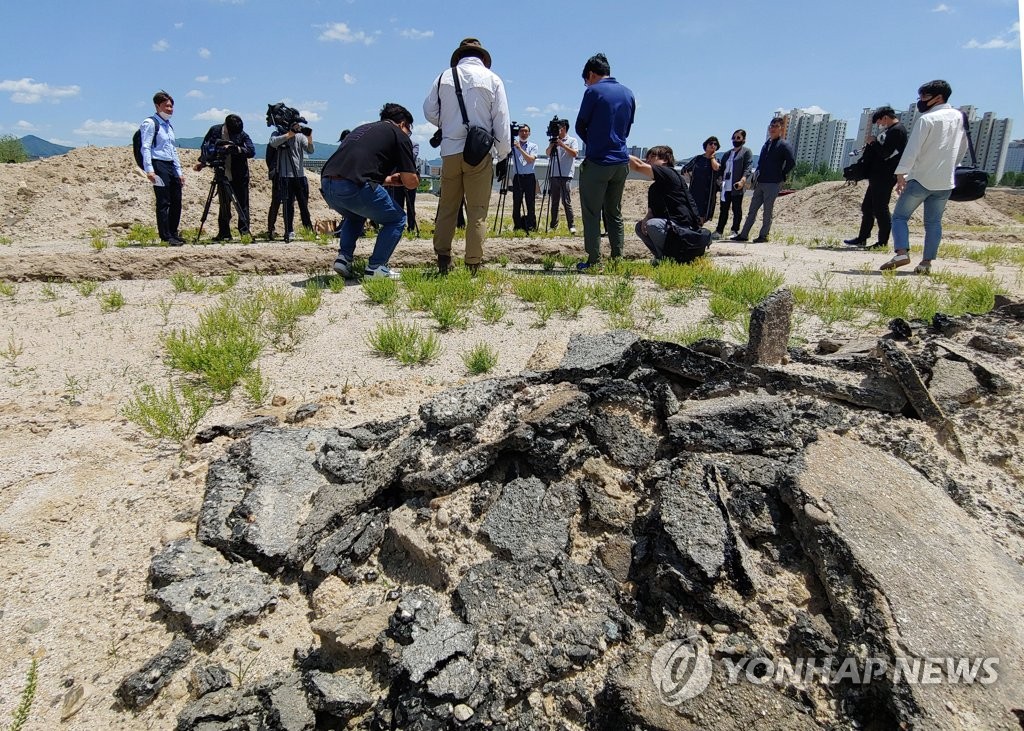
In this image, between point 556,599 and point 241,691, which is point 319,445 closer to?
point 241,691

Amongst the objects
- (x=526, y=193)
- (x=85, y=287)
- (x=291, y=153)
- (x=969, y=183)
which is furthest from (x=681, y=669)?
(x=526, y=193)

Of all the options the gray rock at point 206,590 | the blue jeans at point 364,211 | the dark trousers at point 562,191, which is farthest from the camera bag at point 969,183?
the gray rock at point 206,590

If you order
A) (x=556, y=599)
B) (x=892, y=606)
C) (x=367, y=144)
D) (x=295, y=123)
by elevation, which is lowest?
(x=556, y=599)

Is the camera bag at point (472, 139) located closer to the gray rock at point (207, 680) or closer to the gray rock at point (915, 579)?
the gray rock at point (915, 579)

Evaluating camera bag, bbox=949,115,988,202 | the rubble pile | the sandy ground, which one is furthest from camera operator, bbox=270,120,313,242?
camera bag, bbox=949,115,988,202

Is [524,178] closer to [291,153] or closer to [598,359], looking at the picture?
[291,153]

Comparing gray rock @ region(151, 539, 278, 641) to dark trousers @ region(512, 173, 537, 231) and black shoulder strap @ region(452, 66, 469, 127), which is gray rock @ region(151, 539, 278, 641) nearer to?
black shoulder strap @ region(452, 66, 469, 127)

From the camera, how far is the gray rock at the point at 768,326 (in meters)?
2.71

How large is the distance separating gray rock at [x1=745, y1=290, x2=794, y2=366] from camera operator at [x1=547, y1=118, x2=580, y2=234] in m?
7.59

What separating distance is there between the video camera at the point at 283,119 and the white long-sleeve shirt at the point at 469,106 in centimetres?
363

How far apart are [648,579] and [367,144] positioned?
4803 mm

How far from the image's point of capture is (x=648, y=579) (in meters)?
1.99

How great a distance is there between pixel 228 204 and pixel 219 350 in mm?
6003

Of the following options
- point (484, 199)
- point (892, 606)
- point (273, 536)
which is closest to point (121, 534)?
point (273, 536)
